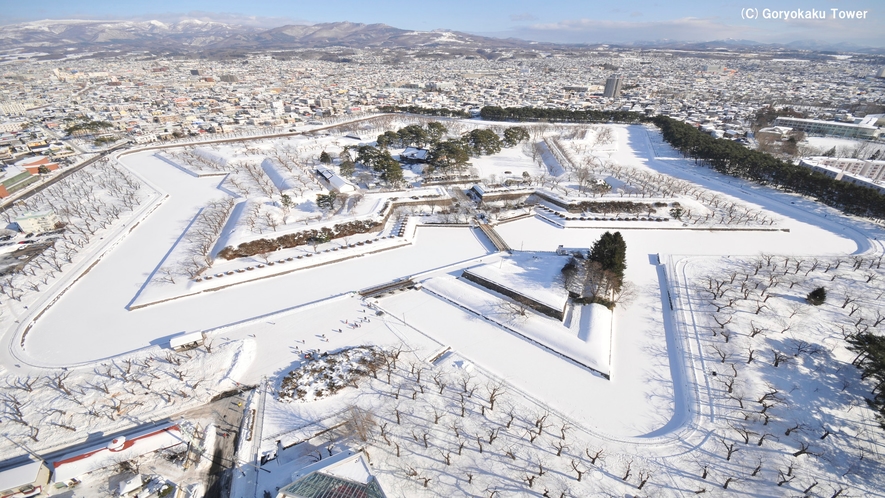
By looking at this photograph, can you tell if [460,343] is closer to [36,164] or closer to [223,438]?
[223,438]

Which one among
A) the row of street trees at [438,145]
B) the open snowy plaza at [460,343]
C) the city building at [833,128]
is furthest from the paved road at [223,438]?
the city building at [833,128]

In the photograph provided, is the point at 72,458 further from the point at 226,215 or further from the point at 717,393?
the point at 717,393

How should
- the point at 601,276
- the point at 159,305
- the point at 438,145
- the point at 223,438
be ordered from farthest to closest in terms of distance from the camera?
1. the point at 438,145
2. the point at 159,305
3. the point at 601,276
4. the point at 223,438

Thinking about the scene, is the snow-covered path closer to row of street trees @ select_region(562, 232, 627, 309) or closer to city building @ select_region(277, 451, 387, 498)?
row of street trees @ select_region(562, 232, 627, 309)

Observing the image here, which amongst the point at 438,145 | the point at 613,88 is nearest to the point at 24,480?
the point at 438,145

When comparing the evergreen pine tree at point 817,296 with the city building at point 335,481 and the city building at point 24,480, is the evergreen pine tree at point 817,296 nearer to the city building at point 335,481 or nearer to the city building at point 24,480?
the city building at point 335,481

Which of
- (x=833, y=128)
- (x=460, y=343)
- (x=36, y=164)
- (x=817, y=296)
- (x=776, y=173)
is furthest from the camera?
(x=833, y=128)

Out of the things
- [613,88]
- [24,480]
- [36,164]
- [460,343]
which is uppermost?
[613,88]

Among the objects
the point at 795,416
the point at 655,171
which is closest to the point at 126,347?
the point at 795,416
